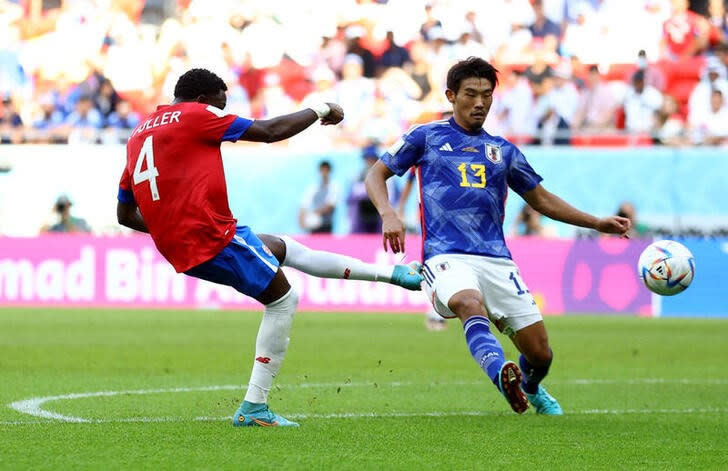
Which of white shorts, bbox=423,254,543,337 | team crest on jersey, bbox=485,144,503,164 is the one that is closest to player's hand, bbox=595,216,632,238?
white shorts, bbox=423,254,543,337

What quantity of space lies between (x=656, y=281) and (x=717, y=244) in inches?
467

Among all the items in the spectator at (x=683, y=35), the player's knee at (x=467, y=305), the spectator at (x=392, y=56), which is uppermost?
the spectator at (x=683, y=35)

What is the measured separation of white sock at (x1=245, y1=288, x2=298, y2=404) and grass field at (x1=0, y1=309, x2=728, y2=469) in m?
0.28

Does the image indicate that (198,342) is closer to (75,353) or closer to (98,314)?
(75,353)

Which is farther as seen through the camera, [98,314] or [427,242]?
A: [98,314]

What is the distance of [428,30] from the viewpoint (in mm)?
23875

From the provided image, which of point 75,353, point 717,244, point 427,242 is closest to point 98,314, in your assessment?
point 75,353

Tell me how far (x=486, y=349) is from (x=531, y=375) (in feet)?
3.19

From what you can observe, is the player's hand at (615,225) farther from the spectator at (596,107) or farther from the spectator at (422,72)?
the spectator at (422,72)

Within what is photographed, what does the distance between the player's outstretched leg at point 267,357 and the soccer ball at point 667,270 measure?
2.49 m

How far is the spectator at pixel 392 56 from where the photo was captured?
2381cm

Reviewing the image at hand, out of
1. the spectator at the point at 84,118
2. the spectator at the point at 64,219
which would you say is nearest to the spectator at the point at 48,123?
the spectator at the point at 84,118

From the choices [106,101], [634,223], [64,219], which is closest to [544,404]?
[634,223]

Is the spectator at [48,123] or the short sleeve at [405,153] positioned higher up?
the spectator at [48,123]
